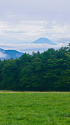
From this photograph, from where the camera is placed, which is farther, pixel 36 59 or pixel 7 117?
pixel 36 59

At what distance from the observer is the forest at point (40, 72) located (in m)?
45.2

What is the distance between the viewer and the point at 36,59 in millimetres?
50281

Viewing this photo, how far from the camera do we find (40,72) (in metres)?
48.2

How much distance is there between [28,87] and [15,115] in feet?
126

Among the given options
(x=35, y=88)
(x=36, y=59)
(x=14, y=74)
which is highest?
(x=36, y=59)

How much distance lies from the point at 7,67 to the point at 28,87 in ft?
29.6

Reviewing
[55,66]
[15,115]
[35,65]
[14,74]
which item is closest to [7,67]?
[14,74]

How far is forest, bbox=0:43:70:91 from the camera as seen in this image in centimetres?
4516

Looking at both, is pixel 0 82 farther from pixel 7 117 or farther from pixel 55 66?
pixel 7 117

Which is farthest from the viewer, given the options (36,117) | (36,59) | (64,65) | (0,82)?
(0,82)

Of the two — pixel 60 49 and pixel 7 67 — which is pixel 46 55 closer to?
pixel 60 49

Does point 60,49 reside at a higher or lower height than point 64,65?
higher

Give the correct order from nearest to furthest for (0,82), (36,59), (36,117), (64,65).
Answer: (36,117) < (64,65) < (36,59) < (0,82)

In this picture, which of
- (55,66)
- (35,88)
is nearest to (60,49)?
(55,66)
